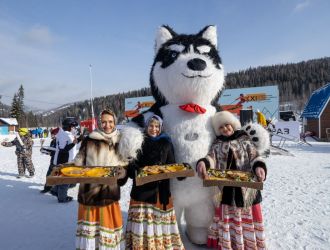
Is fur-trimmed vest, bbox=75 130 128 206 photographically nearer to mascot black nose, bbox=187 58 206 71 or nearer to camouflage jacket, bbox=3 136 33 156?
mascot black nose, bbox=187 58 206 71

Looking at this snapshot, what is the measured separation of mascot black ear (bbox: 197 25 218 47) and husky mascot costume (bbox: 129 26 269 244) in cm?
7

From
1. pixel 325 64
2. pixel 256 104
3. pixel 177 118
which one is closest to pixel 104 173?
pixel 177 118

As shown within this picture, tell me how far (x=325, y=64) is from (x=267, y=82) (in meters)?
20.2

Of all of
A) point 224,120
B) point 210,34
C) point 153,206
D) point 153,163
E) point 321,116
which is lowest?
point 153,206

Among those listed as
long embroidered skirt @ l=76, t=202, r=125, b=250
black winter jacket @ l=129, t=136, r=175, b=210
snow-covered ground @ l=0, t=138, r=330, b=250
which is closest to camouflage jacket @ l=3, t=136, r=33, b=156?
snow-covered ground @ l=0, t=138, r=330, b=250

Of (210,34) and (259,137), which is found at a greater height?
(210,34)

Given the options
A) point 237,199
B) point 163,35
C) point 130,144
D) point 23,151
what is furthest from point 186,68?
point 23,151

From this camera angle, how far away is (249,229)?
8.94 feet

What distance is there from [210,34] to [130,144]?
1.75 metres

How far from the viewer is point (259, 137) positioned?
2.95 m

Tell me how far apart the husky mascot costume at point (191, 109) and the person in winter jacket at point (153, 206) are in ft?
0.82

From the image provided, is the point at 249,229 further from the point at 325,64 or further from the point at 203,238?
the point at 325,64

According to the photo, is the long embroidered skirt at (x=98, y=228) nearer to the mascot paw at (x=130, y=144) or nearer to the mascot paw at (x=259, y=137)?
the mascot paw at (x=130, y=144)

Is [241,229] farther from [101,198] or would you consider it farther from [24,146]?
[24,146]
